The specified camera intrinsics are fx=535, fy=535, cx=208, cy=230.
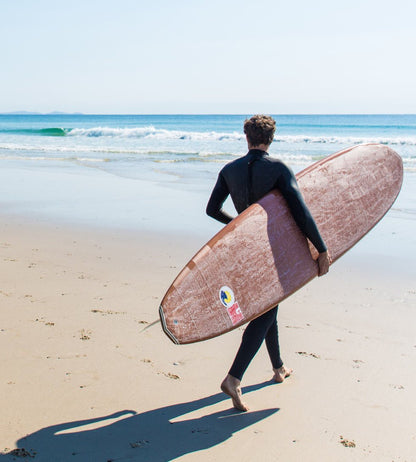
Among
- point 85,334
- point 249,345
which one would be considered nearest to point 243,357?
point 249,345

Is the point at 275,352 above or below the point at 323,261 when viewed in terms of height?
below

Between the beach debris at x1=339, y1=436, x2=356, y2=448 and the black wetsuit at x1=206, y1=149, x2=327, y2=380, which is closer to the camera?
the beach debris at x1=339, y1=436, x2=356, y2=448

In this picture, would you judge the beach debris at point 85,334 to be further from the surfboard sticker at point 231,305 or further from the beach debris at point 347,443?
the beach debris at point 347,443

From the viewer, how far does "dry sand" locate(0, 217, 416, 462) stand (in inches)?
96.0

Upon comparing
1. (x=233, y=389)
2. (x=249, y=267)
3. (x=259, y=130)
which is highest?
(x=259, y=130)

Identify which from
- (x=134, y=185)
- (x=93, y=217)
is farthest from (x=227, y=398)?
(x=134, y=185)

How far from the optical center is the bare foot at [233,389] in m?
2.73

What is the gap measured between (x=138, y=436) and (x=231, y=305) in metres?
0.77

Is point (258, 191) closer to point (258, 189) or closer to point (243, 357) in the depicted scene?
point (258, 189)

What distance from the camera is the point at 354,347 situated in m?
3.54

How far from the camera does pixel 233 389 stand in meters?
2.73

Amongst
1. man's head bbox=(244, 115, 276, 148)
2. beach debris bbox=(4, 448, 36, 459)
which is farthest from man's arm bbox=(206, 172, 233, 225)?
beach debris bbox=(4, 448, 36, 459)

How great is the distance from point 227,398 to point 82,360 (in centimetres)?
91

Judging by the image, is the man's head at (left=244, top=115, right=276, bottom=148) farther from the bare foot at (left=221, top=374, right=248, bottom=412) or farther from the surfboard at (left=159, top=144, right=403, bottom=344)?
the bare foot at (left=221, top=374, right=248, bottom=412)
